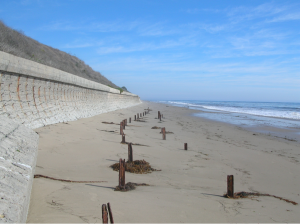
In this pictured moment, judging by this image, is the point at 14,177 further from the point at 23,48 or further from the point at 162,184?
the point at 23,48

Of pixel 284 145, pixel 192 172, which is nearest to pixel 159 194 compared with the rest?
pixel 192 172

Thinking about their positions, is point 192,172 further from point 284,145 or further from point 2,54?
point 284,145

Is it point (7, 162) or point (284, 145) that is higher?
point (7, 162)

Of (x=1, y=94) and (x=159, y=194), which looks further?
(x=1, y=94)

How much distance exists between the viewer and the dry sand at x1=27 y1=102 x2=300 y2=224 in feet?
9.84

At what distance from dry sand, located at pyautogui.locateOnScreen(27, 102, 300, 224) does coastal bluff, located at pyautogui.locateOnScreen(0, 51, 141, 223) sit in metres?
0.52

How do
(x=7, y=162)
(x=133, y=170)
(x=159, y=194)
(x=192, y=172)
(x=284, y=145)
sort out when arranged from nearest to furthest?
(x=7, y=162)
(x=159, y=194)
(x=133, y=170)
(x=192, y=172)
(x=284, y=145)

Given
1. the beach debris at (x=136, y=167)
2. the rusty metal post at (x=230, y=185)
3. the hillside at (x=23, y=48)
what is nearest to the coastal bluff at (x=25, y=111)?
the beach debris at (x=136, y=167)

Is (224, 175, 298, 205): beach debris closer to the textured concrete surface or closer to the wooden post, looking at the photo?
the wooden post

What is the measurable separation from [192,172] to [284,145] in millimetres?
6677

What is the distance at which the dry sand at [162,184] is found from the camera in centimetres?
300

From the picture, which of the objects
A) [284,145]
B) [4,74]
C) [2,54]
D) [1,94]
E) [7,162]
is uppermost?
[2,54]

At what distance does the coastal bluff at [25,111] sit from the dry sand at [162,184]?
0.52 meters

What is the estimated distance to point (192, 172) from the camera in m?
5.40
